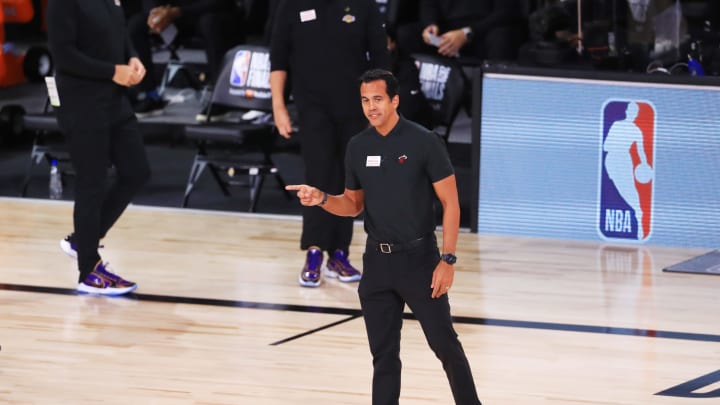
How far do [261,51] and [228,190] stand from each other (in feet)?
3.58

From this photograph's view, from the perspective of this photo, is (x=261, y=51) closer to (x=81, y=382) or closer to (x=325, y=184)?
(x=325, y=184)

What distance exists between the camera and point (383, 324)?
5.20 m

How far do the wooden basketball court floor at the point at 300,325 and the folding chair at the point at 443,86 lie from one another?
3.86 feet

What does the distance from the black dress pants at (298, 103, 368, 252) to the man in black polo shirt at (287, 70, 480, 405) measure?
2606 mm

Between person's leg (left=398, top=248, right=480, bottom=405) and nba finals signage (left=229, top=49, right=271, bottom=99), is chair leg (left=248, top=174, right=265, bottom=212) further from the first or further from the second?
person's leg (left=398, top=248, right=480, bottom=405)

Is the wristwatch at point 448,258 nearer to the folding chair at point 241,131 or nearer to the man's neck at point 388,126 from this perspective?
the man's neck at point 388,126

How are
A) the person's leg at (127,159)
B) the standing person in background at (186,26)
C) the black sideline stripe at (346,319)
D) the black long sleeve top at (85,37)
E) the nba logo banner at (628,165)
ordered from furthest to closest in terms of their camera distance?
the standing person in background at (186,26) < the nba logo banner at (628,165) < the person's leg at (127,159) < the black long sleeve top at (85,37) < the black sideline stripe at (346,319)

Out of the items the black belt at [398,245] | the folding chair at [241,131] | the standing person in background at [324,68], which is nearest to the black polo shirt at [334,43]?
the standing person in background at [324,68]

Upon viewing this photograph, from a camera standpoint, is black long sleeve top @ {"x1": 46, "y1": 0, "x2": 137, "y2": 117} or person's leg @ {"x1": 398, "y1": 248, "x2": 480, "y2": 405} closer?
person's leg @ {"x1": 398, "y1": 248, "x2": 480, "y2": 405}

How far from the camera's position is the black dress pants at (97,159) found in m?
7.41

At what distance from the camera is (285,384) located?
616 cm

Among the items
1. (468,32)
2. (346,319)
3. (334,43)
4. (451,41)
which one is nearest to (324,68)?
(334,43)

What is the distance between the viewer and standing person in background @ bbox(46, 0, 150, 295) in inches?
287

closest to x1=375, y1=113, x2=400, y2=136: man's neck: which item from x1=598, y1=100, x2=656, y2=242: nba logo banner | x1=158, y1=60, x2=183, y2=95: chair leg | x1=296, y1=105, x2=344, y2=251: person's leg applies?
x1=296, y1=105, x2=344, y2=251: person's leg
